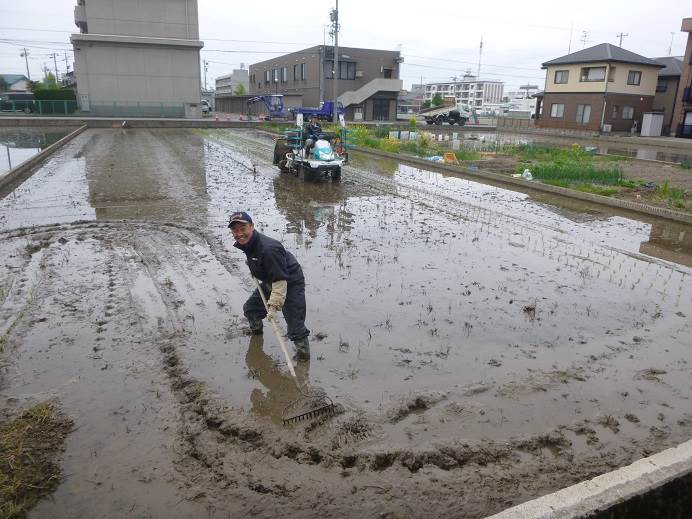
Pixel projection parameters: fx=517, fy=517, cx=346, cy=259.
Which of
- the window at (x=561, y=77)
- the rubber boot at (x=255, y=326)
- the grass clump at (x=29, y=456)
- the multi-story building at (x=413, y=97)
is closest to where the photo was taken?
the grass clump at (x=29, y=456)

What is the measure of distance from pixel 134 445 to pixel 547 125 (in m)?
41.7

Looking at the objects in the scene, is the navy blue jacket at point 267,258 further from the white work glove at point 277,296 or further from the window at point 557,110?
the window at point 557,110

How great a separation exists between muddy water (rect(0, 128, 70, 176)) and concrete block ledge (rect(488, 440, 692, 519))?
1470cm

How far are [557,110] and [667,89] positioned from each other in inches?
303

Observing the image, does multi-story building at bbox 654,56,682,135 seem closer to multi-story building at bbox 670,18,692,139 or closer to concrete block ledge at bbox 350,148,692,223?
multi-story building at bbox 670,18,692,139

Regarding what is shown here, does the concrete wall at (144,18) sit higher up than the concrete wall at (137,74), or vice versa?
the concrete wall at (144,18)

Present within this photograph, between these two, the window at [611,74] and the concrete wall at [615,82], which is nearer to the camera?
the window at [611,74]

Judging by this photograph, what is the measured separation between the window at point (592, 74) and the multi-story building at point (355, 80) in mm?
16706

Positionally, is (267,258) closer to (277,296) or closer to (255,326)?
(277,296)

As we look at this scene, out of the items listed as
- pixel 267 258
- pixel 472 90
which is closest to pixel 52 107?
pixel 267 258

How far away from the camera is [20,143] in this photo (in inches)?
882

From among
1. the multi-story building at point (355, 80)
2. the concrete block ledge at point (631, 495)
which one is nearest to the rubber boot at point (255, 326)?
the concrete block ledge at point (631, 495)

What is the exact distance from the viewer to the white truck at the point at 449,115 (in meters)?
43.5

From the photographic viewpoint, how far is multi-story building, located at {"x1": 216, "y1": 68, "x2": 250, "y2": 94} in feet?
289
